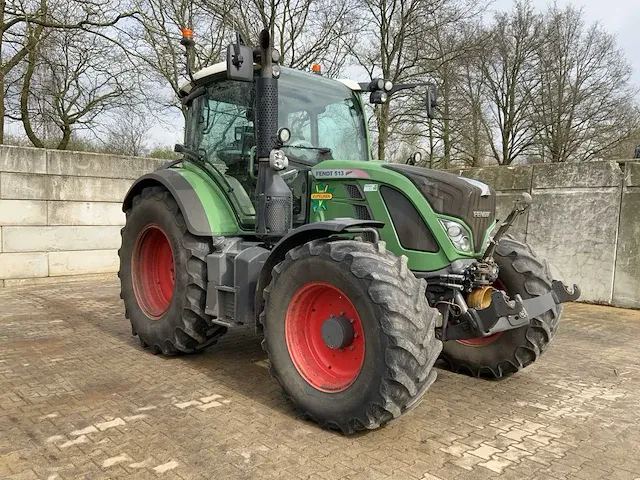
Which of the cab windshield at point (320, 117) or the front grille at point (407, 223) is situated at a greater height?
the cab windshield at point (320, 117)

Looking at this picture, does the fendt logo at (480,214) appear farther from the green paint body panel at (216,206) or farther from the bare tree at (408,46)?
the bare tree at (408,46)

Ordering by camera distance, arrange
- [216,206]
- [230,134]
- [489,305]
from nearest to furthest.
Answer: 1. [489,305]
2. [216,206]
3. [230,134]

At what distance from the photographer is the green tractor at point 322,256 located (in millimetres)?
3096

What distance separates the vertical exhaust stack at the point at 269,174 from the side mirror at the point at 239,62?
38 cm

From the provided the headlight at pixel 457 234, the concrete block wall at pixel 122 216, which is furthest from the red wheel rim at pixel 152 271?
the concrete block wall at pixel 122 216

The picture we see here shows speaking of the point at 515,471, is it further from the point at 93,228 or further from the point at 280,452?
the point at 93,228

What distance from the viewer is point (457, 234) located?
362 cm

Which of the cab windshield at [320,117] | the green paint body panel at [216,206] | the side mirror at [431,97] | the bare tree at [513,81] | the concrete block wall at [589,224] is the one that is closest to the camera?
the cab windshield at [320,117]

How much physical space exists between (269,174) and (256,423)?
71.6 inches

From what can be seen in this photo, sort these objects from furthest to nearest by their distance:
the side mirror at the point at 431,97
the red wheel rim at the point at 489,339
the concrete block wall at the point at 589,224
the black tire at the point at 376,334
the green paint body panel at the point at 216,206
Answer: the concrete block wall at the point at 589,224 < the side mirror at the point at 431,97 < the green paint body panel at the point at 216,206 < the red wheel rim at the point at 489,339 < the black tire at the point at 376,334

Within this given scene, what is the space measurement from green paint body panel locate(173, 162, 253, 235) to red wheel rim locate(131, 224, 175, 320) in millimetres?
698

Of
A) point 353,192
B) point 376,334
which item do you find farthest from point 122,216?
point 376,334

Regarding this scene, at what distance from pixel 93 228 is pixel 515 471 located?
8.05 meters

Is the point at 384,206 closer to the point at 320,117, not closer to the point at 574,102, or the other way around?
the point at 320,117
